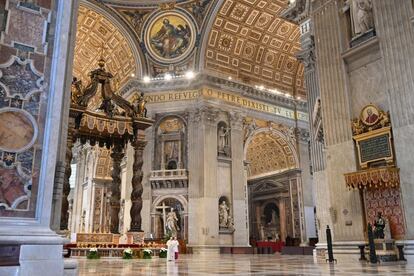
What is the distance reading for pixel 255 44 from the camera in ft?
65.6

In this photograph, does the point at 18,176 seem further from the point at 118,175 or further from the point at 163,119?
the point at 163,119

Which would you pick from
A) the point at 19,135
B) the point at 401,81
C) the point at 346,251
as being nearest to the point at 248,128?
the point at 346,251

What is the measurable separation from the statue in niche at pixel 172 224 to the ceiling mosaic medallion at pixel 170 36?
7.58 metres

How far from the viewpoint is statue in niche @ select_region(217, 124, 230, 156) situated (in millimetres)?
18281

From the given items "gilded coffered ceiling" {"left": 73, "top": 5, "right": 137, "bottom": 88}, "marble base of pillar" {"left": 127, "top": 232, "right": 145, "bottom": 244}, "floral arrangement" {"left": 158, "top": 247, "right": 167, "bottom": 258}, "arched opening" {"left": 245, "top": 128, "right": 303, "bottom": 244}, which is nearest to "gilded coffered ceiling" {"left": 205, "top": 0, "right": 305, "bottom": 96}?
"arched opening" {"left": 245, "top": 128, "right": 303, "bottom": 244}

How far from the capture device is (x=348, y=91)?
344 inches

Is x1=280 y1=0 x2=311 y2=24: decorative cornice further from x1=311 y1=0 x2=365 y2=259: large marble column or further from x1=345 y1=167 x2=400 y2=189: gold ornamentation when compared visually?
x1=345 y1=167 x2=400 y2=189: gold ornamentation

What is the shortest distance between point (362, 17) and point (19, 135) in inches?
297

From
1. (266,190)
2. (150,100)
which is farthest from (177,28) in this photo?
(266,190)

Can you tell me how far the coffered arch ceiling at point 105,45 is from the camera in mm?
19078

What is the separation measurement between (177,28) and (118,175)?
28.8 feet

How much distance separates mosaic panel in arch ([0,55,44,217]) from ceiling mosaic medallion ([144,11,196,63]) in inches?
610

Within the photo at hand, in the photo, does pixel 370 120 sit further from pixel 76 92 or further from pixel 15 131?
pixel 76 92

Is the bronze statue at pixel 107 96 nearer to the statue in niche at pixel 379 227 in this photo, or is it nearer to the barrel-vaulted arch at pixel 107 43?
the barrel-vaulted arch at pixel 107 43
